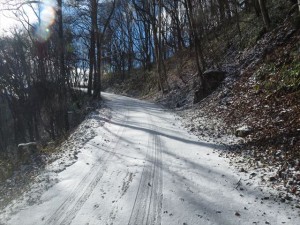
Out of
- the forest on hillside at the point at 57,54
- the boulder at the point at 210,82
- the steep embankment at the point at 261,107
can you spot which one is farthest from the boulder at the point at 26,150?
the boulder at the point at 210,82

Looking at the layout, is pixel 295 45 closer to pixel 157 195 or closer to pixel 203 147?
pixel 203 147

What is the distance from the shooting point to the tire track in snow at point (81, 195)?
19.2 feet

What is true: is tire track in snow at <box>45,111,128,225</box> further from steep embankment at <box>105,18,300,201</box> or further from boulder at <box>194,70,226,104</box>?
boulder at <box>194,70,226,104</box>

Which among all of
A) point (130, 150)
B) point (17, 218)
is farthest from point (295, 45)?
point (17, 218)

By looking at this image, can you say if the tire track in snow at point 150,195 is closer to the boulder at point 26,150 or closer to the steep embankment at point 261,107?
the steep embankment at point 261,107

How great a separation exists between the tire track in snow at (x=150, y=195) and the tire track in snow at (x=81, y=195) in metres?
1.15

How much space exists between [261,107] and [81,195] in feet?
22.8

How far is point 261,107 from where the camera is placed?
10.6 meters

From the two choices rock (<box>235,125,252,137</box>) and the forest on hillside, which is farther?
the forest on hillside

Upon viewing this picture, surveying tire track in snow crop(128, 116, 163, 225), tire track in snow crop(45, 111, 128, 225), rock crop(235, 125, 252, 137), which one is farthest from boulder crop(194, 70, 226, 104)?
tire track in snow crop(45, 111, 128, 225)

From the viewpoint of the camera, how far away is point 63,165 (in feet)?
29.7

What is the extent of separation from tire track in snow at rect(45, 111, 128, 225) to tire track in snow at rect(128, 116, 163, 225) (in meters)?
1.15

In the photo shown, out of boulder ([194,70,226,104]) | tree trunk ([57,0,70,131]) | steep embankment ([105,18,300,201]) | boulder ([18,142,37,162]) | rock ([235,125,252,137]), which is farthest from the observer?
tree trunk ([57,0,70,131])

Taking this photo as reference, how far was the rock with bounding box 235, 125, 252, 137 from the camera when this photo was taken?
31.2 feet
